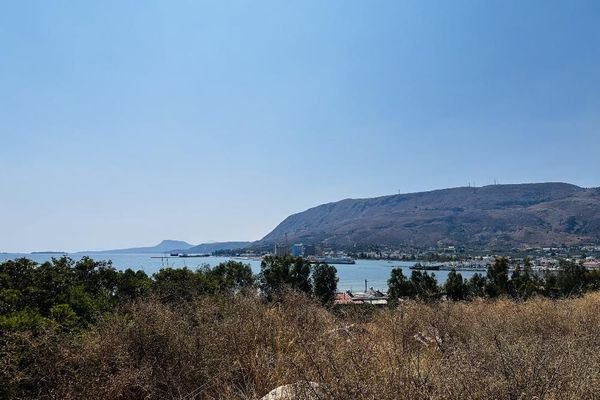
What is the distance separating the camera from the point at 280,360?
4.72m

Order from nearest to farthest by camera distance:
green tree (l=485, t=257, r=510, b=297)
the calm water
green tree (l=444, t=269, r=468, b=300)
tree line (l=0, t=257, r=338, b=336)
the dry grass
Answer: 1. the dry grass
2. tree line (l=0, t=257, r=338, b=336)
3. the calm water
4. green tree (l=444, t=269, r=468, b=300)
5. green tree (l=485, t=257, r=510, b=297)

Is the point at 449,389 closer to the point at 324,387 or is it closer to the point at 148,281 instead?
the point at 324,387

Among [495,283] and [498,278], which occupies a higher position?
[498,278]

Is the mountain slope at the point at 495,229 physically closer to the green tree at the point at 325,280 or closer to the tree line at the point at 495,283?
the tree line at the point at 495,283

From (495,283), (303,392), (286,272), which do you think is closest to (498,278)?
(495,283)

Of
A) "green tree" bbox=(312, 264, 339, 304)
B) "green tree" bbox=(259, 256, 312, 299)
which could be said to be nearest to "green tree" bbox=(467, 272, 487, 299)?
"green tree" bbox=(312, 264, 339, 304)

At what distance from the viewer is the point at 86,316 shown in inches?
288

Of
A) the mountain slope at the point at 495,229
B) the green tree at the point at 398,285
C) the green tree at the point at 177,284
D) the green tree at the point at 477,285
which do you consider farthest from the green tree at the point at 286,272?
the mountain slope at the point at 495,229

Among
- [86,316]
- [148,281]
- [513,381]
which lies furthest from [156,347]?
[148,281]

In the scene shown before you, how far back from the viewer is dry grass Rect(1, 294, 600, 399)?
9.85 ft

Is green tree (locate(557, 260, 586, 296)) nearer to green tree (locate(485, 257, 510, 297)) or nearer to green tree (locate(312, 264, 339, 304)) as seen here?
green tree (locate(485, 257, 510, 297))

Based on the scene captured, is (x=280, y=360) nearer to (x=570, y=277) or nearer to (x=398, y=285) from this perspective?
(x=398, y=285)

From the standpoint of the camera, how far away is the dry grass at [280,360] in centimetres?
300

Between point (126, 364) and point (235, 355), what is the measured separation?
119cm
